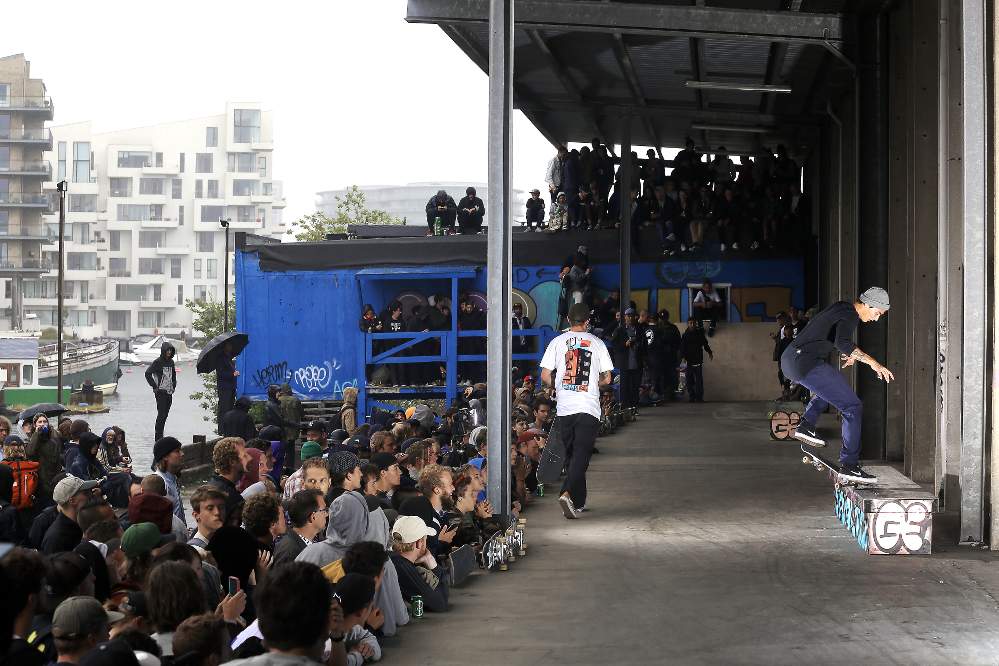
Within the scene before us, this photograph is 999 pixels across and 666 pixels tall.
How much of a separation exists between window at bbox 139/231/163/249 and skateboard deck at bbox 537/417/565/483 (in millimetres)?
136977

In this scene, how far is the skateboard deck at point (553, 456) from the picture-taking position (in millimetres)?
13532

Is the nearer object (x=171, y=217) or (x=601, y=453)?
(x=601, y=453)

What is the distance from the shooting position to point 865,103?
18578 mm

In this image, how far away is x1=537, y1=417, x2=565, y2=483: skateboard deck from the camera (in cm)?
1353

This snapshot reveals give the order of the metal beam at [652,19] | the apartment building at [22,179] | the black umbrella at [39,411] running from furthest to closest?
the apartment building at [22,179]
the metal beam at [652,19]
the black umbrella at [39,411]

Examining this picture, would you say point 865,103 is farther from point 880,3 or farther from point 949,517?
point 949,517

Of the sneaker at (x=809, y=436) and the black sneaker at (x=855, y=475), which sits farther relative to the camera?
the sneaker at (x=809, y=436)

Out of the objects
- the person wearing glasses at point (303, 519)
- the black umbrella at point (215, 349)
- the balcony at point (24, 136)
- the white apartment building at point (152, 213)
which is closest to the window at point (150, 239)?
the white apartment building at point (152, 213)

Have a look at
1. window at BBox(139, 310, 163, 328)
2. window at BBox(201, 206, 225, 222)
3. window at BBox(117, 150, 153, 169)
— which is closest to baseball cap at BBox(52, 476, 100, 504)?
window at BBox(139, 310, 163, 328)

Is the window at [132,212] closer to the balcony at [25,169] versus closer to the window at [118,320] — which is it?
the window at [118,320]

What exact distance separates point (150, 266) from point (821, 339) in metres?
139

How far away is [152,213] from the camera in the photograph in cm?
14600

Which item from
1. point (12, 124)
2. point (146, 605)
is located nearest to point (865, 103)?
point (146, 605)

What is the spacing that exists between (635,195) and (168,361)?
12.4 m
